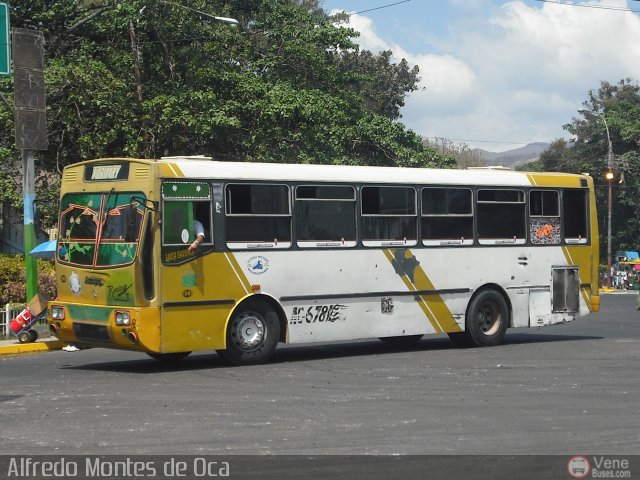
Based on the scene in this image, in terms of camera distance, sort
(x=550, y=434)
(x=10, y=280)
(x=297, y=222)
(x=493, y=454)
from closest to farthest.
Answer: (x=493, y=454), (x=550, y=434), (x=297, y=222), (x=10, y=280)

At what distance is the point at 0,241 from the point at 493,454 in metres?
38.7

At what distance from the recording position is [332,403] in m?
11.9

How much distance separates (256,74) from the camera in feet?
116

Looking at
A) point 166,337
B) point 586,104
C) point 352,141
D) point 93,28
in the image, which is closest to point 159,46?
point 93,28

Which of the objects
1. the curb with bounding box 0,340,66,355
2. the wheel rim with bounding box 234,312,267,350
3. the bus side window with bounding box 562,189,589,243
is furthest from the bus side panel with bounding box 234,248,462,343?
the curb with bounding box 0,340,66,355

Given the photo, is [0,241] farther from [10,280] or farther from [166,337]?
[166,337]

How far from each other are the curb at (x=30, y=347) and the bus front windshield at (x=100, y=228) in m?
3.56

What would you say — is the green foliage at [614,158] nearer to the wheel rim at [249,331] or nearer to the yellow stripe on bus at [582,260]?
the yellow stripe on bus at [582,260]

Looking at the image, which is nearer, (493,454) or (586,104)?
A: (493,454)

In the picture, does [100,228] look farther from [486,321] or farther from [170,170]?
[486,321]

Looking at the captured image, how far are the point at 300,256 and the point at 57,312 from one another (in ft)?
12.0

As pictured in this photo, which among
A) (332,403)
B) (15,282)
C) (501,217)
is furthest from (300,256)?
(15,282)

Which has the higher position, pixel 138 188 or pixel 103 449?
pixel 138 188

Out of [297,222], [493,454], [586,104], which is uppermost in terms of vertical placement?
[586,104]
